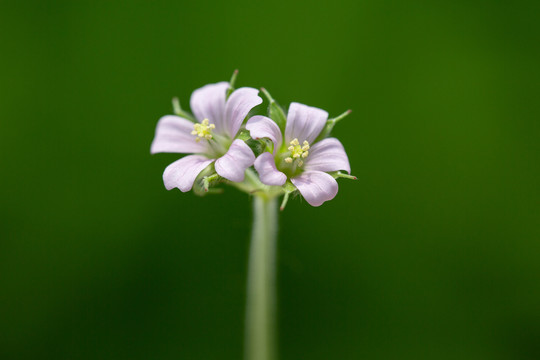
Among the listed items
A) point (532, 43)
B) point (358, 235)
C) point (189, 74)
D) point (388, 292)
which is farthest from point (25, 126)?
point (532, 43)

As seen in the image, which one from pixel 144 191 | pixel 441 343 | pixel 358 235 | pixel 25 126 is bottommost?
pixel 441 343

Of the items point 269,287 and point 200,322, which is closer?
point 269,287

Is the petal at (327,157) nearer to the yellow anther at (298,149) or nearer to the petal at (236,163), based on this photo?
the yellow anther at (298,149)

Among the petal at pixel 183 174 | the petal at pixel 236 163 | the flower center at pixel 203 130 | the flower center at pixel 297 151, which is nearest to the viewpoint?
the petal at pixel 236 163

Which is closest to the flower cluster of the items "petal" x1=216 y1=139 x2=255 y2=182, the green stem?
"petal" x1=216 y1=139 x2=255 y2=182

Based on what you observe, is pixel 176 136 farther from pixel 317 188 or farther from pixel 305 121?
pixel 317 188

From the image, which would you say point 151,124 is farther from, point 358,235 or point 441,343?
point 441,343

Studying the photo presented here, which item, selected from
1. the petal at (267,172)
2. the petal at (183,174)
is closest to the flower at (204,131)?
the petal at (183,174)

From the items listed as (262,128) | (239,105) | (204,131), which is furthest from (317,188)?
(204,131)
